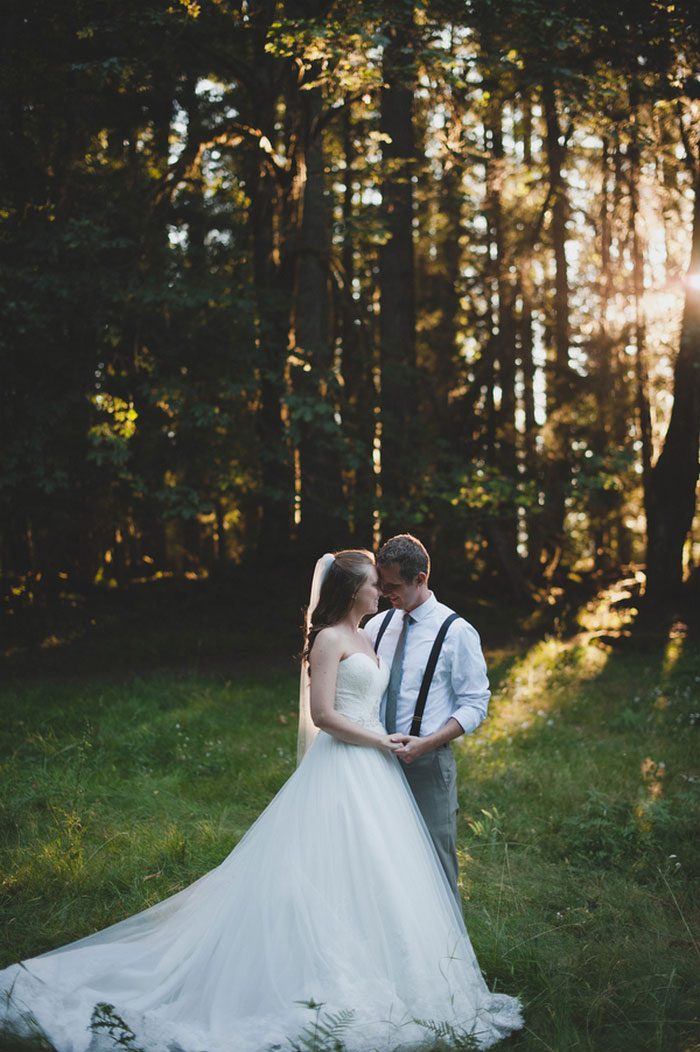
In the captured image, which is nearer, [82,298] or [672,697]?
[672,697]

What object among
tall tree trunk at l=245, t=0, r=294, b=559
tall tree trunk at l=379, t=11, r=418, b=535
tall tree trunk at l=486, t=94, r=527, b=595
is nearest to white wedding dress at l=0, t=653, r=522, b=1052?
tall tree trunk at l=245, t=0, r=294, b=559

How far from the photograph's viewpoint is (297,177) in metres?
12.5

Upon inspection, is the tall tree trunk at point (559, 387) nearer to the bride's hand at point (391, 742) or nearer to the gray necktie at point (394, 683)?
the gray necktie at point (394, 683)

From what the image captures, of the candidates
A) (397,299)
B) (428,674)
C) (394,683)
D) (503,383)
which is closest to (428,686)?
(428,674)

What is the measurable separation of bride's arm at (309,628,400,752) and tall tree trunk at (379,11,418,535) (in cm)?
844

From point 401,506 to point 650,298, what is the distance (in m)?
8.91

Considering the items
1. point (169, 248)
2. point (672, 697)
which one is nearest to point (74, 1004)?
point (672, 697)

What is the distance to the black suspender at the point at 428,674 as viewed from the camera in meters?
4.05

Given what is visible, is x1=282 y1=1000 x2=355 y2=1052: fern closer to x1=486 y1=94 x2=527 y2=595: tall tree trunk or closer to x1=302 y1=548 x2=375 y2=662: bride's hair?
x1=302 y1=548 x2=375 y2=662: bride's hair

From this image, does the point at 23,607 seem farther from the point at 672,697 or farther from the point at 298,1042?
the point at 298,1042

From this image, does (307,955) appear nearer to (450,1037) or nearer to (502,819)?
(450,1037)

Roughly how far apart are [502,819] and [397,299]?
11858 millimetres

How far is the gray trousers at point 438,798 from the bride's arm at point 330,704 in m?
0.26

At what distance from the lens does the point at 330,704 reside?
3.98 meters
